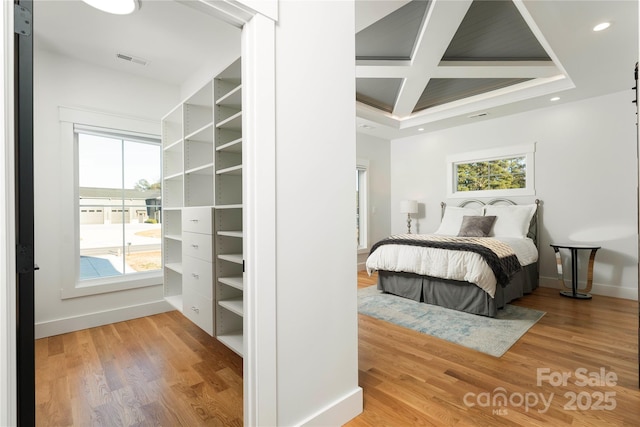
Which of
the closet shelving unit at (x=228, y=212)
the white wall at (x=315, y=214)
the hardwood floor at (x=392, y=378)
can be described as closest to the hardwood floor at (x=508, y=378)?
the hardwood floor at (x=392, y=378)

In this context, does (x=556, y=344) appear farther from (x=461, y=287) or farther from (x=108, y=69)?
(x=108, y=69)

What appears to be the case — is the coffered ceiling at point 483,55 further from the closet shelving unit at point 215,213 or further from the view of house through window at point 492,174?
the closet shelving unit at point 215,213

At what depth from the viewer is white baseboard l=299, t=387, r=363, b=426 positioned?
1.55 m

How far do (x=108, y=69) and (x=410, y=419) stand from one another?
13.5 feet

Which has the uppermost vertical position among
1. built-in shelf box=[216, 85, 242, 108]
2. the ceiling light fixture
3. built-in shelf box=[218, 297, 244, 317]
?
the ceiling light fixture

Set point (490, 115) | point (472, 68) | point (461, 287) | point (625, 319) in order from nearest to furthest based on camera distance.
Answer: point (625, 319), point (461, 287), point (472, 68), point (490, 115)

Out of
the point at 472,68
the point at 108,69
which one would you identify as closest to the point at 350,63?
the point at 472,68

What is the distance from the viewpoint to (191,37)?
2771 mm

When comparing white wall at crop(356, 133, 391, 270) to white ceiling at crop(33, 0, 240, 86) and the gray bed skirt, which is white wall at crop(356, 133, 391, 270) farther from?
white ceiling at crop(33, 0, 240, 86)

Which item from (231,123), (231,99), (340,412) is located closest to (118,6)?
(231,99)

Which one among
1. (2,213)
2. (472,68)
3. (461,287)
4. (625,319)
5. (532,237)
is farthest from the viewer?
(532,237)

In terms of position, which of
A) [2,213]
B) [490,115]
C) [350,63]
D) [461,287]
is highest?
[490,115]

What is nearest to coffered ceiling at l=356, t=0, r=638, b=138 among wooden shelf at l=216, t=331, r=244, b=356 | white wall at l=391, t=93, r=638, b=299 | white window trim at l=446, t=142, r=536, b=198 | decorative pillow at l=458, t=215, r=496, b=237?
white wall at l=391, t=93, r=638, b=299

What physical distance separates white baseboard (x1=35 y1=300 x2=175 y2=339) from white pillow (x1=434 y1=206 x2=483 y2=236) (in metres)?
4.13
